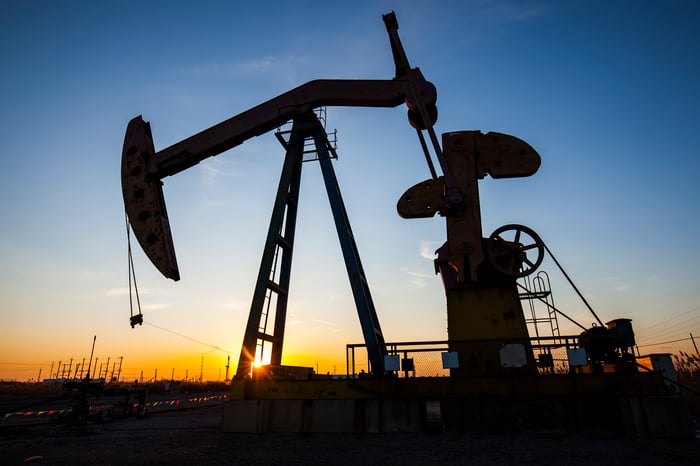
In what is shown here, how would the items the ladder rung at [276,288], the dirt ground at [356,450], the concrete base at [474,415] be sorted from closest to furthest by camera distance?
the dirt ground at [356,450] < the concrete base at [474,415] < the ladder rung at [276,288]

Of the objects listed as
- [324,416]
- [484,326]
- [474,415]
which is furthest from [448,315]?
[324,416]

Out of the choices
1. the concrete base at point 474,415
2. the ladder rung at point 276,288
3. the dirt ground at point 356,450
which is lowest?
the dirt ground at point 356,450

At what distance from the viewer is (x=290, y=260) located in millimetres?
9000

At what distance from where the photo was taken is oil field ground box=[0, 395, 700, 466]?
4.55 m

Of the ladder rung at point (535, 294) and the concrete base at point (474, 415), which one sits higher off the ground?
the ladder rung at point (535, 294)

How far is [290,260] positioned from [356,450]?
4641 mm

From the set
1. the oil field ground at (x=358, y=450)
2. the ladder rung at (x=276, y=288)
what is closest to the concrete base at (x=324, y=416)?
the oil field ground at (x=358, y=450)

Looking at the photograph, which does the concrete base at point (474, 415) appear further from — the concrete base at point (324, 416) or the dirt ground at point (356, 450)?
the dirt ground at point (356, 450)

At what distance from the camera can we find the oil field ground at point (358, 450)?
455 centimetres

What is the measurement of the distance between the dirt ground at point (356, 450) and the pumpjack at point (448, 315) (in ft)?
1.23

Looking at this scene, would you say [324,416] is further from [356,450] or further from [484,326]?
[484,326]

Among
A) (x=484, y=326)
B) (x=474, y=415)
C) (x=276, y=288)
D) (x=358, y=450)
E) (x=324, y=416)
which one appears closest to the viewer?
(x=358, y=450)

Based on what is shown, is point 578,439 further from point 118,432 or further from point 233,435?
point 118,432

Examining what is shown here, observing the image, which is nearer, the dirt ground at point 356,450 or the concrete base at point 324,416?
the dirt ground at point 356,450
